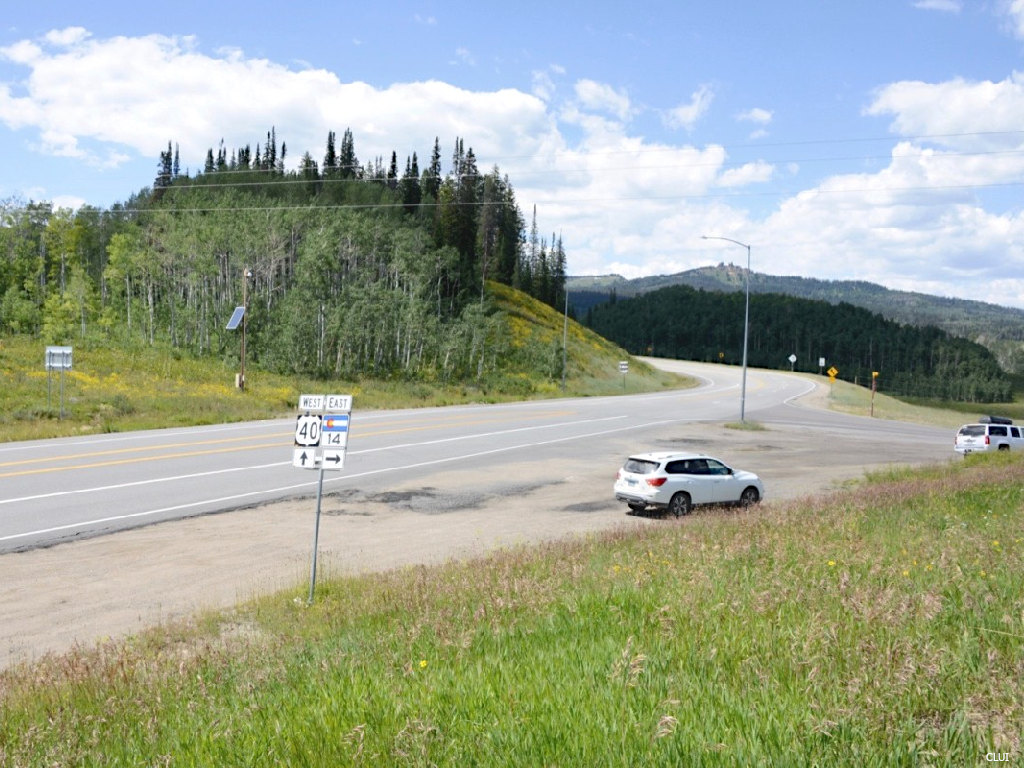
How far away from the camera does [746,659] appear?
5.60 meters

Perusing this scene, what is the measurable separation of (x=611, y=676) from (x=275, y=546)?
13407 millimetres

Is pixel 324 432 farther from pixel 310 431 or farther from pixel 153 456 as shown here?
pixel 153 456

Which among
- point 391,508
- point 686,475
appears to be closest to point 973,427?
point 686,475

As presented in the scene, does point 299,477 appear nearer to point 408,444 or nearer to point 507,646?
point 408,444

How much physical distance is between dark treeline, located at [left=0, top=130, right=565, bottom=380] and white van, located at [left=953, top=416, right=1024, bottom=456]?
4520 cm

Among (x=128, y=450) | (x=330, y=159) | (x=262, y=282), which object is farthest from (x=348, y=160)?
(x=128, y=450)

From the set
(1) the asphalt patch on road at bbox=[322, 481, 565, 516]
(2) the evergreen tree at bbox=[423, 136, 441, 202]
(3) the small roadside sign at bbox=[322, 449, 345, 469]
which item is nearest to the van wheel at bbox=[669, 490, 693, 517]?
(1) the asphalt patch on road at bbox=[322, 481, 565, 516]

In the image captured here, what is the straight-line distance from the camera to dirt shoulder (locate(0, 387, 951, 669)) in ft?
41.4

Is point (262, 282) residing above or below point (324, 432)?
above

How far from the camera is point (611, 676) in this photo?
5.31m

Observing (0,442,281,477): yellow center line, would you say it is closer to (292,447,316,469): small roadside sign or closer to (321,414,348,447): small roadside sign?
(292,447,316,469): small roadside sign

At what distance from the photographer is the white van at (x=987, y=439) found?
122 ft

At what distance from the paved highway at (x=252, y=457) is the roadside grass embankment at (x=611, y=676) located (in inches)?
452

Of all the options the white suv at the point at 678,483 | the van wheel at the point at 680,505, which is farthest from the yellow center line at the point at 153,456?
the van wheel at the point at 680,505
